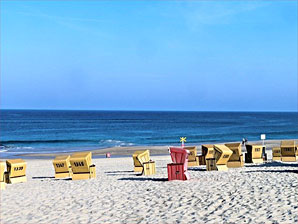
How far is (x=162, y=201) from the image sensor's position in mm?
11203

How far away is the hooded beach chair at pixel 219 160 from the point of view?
59.6 feet

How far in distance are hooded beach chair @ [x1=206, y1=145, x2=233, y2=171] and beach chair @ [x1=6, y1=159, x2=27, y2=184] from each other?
8401 mm

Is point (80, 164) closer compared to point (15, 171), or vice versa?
point (80, 164)

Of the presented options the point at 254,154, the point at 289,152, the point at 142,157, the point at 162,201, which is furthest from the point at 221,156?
the point at 162,201

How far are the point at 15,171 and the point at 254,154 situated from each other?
40.6 ft

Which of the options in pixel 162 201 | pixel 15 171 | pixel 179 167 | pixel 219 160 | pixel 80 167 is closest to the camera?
pixel 162 201

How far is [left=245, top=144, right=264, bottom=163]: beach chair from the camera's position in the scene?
21.5 metres

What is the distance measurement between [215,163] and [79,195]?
7.42 m

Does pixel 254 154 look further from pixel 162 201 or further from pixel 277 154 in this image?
pixel 162 201

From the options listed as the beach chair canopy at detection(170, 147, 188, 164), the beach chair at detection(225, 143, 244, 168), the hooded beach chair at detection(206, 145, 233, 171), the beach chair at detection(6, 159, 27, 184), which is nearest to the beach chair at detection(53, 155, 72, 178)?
the beach chair at detection(6, 159, 27, 184)

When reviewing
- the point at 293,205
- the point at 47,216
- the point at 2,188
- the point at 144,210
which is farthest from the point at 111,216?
the point at 2,188

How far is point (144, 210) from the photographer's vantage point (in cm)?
1036

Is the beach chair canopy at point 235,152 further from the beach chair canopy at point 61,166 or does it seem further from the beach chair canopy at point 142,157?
the beach chair canopy at point 61,166

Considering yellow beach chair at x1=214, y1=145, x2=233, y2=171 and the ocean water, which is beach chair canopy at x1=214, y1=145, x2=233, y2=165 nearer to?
yellow beach chair at x1=214, y1=145, x2=233, y2=171
